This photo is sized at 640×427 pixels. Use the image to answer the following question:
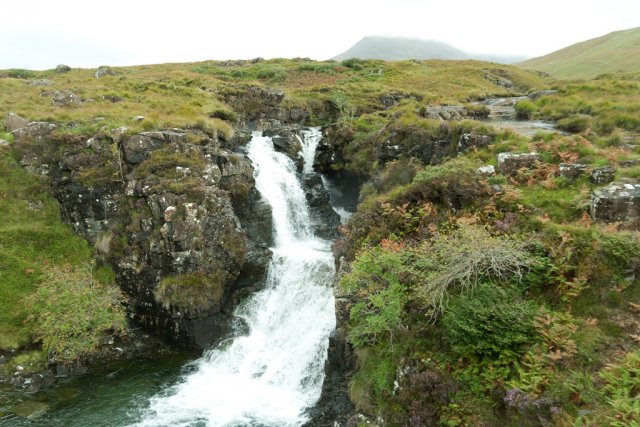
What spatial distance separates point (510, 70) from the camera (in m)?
73.1

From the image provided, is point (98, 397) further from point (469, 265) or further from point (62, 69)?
point (62, 69)

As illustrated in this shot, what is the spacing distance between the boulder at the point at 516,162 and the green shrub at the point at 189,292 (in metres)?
15.2

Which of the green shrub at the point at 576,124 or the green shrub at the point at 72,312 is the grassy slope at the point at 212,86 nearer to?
the green shrub at the point at 72,312

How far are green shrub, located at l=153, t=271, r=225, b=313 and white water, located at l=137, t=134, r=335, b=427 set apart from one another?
6.31 feet

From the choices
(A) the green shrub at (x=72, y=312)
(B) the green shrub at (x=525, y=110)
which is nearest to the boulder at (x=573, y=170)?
(B) the green shrub at (x=525, y=110)

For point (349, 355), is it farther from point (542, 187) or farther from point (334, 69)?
point (334, 69)

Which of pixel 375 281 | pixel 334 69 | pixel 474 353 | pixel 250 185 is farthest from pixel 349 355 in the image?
pixel 334 69

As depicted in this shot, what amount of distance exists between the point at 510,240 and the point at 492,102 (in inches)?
1162

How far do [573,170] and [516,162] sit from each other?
2039 millimetres

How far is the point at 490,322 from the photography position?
9.54 meters

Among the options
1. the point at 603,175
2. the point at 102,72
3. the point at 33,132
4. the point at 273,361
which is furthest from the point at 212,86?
the point at 603,175

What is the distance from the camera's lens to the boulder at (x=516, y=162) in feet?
50.5

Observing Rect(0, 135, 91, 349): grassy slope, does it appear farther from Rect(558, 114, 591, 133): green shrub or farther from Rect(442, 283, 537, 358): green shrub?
Rect(558, 114, 591, 133): green shrub

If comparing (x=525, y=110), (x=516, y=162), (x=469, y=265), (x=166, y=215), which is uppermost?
(x=525, y=110)
